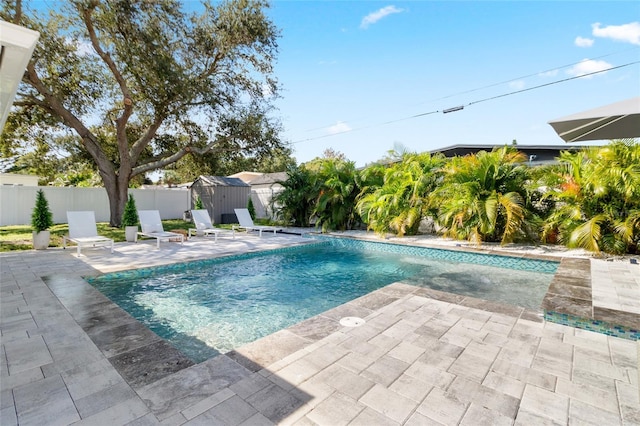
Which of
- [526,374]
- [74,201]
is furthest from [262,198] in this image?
[526,374]

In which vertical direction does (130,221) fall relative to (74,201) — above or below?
below

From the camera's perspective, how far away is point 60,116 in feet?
41.0

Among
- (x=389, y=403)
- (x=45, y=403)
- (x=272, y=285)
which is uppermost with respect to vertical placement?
(x=45, y=403)

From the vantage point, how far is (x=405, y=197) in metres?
10.9

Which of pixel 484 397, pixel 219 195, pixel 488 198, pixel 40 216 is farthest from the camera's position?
pixel 219 195

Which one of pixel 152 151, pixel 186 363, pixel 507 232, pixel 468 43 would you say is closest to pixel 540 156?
pixel 468 43

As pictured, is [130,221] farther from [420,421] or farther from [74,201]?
[420,421]

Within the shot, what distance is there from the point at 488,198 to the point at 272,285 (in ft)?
21.0

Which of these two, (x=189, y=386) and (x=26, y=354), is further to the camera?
(x=26, y=354)

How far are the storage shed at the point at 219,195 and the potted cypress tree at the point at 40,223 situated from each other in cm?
839

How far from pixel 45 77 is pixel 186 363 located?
48.9 feet

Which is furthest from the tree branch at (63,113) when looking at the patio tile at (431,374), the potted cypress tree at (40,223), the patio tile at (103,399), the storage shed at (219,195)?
the patio tile at (431,374)

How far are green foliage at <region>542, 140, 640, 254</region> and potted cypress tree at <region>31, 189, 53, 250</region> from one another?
14.0 meters

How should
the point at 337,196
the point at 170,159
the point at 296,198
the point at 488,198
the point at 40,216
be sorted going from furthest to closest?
1. the point at 170,159
2. the point at 296,198
3. the point at 337,196
4. the point at 40,216
5. the point at 488,198
